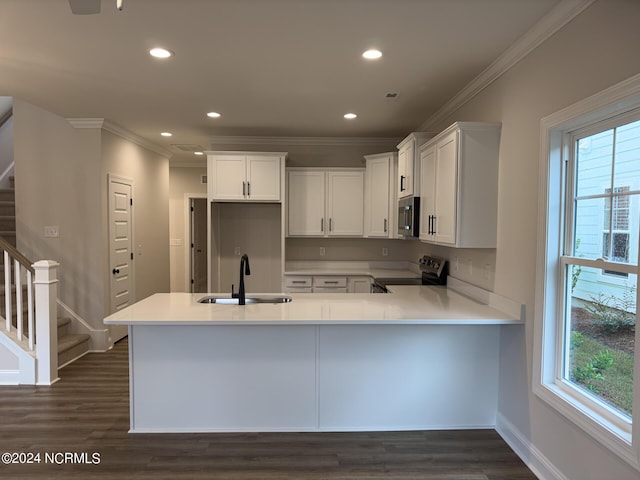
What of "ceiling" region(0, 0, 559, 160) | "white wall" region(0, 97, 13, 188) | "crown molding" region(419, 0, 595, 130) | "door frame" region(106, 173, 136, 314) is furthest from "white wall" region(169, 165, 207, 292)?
"crown molding" region(419, 0, 595, 130)

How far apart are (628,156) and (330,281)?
3.62m

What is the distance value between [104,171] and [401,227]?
3.49m

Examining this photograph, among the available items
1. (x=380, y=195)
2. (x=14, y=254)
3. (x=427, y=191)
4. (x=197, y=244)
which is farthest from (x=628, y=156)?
(x=197, y=244)

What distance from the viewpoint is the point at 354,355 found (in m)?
2.87

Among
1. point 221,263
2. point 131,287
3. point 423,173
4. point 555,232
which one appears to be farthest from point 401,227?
point 131,287

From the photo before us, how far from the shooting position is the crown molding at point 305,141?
210 inches

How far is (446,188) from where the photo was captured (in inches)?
126

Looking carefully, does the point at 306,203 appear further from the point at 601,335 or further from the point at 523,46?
the point at 601,335

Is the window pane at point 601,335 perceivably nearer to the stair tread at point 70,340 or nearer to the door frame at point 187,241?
the stair tread at point 70,340

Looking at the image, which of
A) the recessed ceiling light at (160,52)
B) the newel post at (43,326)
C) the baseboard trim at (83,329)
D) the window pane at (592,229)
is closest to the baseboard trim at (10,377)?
the newel post at (43,326)

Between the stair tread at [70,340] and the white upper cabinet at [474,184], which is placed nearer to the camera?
the white upper cabinet at [474,184]

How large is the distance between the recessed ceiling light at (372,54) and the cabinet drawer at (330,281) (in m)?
2.89

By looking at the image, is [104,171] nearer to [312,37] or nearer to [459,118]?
[312,37]

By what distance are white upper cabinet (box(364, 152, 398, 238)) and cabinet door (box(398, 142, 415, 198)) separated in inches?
13.0
